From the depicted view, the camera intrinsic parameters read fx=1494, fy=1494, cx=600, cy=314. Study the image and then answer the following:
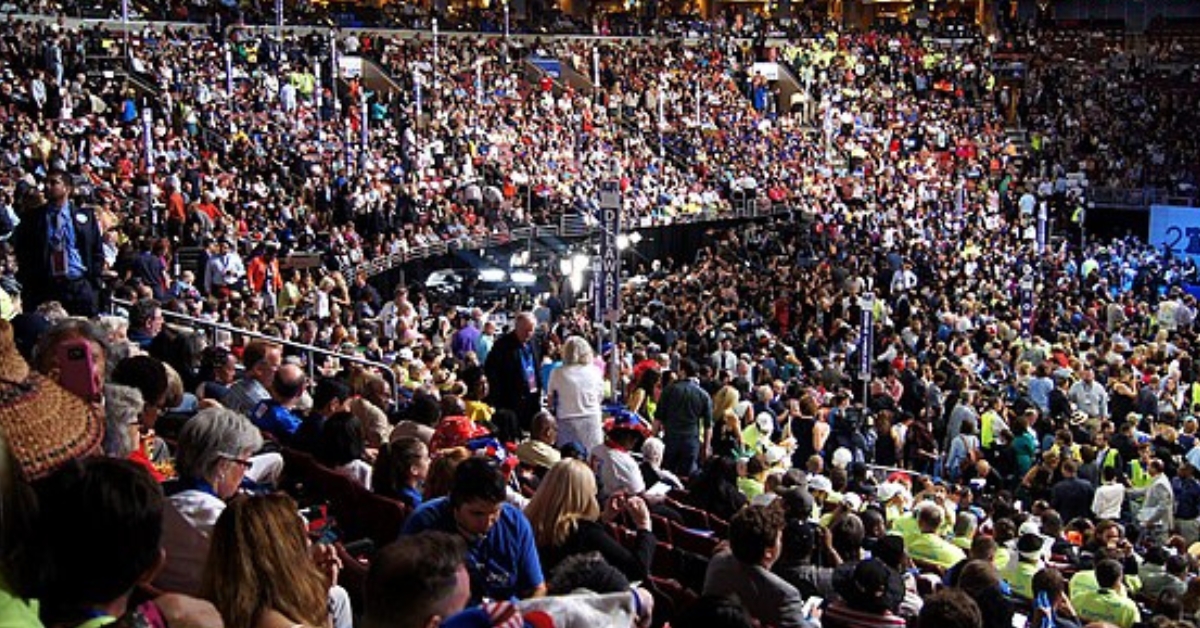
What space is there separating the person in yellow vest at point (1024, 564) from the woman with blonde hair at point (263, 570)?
5998 millimetres

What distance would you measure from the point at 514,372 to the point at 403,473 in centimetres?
430

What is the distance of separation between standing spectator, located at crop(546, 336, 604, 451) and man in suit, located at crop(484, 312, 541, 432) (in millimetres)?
846

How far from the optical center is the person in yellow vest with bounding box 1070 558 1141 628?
8.63 metres

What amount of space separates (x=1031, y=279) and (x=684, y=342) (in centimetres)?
1033

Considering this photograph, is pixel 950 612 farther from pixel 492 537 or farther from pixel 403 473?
pixel 403 473

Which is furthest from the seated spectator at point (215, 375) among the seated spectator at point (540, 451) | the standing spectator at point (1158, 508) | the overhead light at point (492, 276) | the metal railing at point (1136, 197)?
the metal railing at point (1136, 197)

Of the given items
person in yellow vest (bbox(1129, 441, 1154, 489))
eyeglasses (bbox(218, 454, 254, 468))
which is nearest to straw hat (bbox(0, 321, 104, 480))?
eyeglasses (bbox(218, 454, 254, 468))

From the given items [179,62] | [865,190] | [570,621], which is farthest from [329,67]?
[570,621]

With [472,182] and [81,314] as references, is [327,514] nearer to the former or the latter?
[81,314]

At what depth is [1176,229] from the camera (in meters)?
34.5

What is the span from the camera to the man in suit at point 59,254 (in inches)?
396

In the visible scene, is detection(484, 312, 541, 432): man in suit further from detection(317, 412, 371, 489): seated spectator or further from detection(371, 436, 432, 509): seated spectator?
detection(371, 436, 432, 509): seated spectator

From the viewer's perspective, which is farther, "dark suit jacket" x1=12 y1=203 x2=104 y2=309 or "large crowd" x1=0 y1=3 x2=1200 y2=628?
"dark suit jacket" x1=12 y1=203 x2=104 y2=309

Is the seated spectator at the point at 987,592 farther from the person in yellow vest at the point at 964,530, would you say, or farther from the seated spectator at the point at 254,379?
the seated spectator at the point at 254,379
